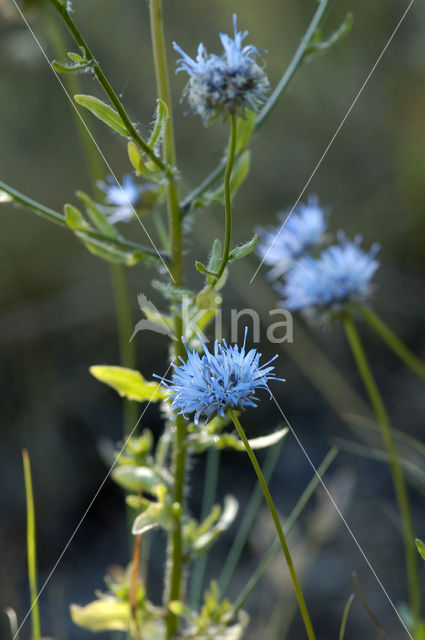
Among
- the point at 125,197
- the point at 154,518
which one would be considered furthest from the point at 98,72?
the point at 154,518

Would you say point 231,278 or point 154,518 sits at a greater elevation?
point 231,278

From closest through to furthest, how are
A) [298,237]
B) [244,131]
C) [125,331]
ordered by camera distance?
[244,131], [298,237], [125,331]

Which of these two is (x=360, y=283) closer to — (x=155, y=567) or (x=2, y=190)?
(x=2, y=190)

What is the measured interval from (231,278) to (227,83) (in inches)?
48.2

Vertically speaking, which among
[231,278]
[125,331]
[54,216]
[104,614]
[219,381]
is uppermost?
[231,278]

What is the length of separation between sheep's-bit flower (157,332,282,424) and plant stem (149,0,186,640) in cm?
15

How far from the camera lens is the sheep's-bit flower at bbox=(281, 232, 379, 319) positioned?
1.20m

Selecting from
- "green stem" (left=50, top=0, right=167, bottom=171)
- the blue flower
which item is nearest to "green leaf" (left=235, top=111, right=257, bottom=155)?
"green stem" (left=50, top=0, right=167, bottom=171)

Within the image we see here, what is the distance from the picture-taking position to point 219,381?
0.65m

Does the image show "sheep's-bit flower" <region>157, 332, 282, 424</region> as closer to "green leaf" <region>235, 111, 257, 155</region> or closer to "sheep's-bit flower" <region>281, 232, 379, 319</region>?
"green leaf" <region>235, 111, 257, 155</region>

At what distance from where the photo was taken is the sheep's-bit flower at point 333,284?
1199 millimetres

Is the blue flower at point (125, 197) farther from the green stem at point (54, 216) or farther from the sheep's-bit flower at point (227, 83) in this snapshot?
the sheep's-bit flower at point (227, 83)

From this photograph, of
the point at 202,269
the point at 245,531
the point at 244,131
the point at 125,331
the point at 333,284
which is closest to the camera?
the point at 202,269

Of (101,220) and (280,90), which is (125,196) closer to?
(101,220)
